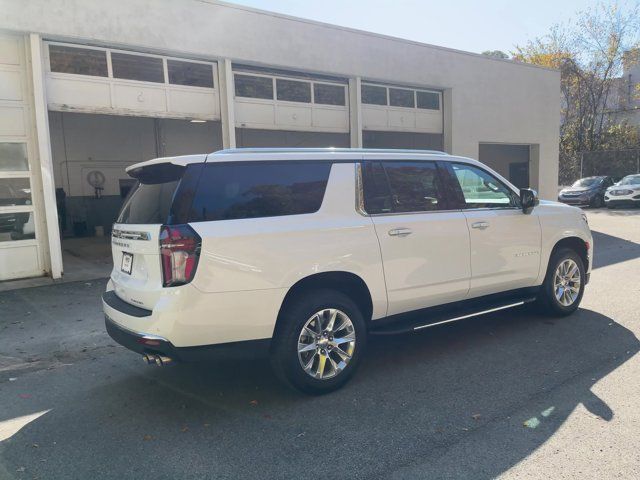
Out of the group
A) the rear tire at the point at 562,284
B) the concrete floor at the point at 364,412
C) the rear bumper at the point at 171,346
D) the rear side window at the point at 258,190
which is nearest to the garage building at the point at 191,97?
the concrete floor at the point at 364,412

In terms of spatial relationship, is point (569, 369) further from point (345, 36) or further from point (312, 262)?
point (345, 36)

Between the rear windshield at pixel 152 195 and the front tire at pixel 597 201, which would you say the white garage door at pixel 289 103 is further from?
the front tire at pixel 597 201

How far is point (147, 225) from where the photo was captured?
371 centimetres

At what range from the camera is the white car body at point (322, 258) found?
351 centimetres

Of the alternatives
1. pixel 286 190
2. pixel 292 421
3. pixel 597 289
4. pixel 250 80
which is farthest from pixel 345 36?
pixel 292 421

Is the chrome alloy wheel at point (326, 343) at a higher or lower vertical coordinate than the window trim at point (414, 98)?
lower

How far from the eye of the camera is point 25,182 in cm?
891

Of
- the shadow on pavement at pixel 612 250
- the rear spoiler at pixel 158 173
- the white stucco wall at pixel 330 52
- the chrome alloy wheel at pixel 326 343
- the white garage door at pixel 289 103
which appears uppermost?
the white stucco wall at pixel 330 52

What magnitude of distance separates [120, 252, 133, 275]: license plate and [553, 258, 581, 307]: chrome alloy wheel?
4621 millimetres

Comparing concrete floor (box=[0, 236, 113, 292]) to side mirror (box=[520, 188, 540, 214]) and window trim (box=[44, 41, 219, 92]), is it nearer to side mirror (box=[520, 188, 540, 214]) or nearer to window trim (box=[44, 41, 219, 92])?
window trim (box=[44, 41, 219, 92])

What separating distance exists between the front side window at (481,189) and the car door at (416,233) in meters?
0.27

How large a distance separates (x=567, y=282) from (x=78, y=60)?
→ 9098 mm

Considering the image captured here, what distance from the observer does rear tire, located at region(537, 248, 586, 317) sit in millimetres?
5758

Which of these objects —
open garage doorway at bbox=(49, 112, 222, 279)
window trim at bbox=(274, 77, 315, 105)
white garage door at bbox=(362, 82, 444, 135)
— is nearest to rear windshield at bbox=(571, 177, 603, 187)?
white garage door at bbox=(362, 82, 444, 135)
